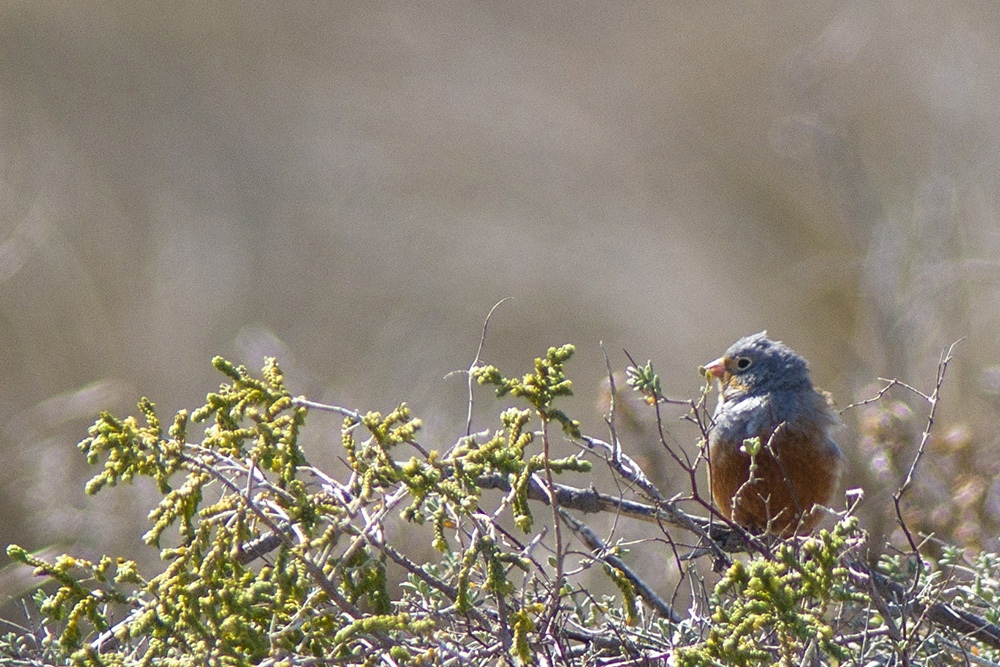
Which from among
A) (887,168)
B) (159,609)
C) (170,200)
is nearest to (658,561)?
(159,609)

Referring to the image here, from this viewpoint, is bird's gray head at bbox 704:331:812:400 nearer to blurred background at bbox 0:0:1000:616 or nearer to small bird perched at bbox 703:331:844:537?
small bird perched at bbox 703:331:844:537

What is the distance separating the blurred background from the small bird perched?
3.56 meters

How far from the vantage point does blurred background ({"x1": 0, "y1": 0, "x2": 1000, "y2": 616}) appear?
10562mm

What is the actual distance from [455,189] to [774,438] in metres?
13.5

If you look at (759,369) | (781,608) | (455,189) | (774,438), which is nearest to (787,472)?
(774,438)

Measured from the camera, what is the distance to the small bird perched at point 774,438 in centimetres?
445

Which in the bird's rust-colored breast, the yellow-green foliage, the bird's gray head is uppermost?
the bird's gray head

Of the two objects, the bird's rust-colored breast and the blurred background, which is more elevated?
the blurred background

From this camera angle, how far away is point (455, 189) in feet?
57.0

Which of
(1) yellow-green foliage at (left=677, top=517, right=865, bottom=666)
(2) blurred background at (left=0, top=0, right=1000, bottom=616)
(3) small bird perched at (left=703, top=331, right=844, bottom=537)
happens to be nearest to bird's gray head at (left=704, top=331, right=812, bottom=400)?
(3) small bird perched at (left=703, top=331, right=844, bottom=537)

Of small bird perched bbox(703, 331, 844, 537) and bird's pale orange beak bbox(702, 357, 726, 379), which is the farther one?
bird's pale orange beak bbox(702, 357, 726, 379)

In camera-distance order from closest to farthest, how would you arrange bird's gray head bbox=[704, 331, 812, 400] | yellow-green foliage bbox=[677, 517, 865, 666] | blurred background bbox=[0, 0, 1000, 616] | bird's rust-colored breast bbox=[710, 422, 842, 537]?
1. yellow-green foliage bbox=[677, 517, 865, 666]
2. bird's rust-colored breast bbox=[710, 422, 842, 537]
3. bird's gray head bbox=[704, 331, 812, 400]
4. blurred background bbox=[0, 0, 1000, 616]

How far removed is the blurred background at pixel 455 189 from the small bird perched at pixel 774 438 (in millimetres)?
3560

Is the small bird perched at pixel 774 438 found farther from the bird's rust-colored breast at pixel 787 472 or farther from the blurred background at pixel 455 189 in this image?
the blurred background at pixel 455 189
